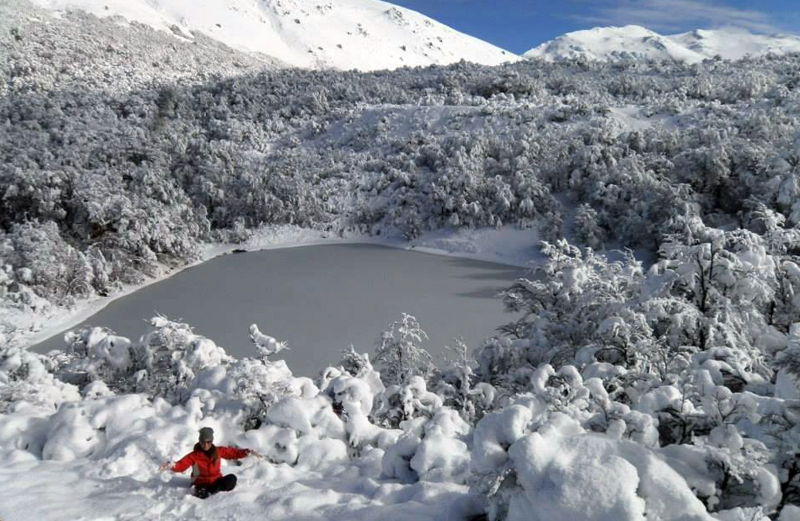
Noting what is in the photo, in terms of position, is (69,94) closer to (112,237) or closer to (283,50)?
(112,237)

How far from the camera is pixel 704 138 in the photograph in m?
21.4

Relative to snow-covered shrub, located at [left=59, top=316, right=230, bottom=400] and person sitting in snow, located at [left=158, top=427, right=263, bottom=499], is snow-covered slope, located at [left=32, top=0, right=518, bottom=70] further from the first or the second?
person sitting in snow, located at [left=158, top=427, right=263, bottom=499]

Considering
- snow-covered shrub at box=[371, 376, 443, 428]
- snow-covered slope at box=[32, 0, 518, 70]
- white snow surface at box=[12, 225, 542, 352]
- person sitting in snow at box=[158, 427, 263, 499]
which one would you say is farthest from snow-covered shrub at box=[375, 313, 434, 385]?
snow-covered slope at box=[32, 0, 518, 70]

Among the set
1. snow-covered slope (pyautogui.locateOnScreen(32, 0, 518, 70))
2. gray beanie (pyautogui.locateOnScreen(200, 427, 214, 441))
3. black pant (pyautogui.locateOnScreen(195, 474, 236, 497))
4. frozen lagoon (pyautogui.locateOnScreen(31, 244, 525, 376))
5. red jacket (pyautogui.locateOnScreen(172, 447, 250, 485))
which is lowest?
frozen lagoon (pyautogui.locateOnScreen(31, 244, 525, 376))

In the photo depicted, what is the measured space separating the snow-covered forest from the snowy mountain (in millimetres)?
64886

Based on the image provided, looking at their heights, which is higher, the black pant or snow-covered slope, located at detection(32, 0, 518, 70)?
snow-covered slope, located at detection(32, 0, 518, 70)

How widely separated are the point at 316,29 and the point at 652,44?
70.4 metres


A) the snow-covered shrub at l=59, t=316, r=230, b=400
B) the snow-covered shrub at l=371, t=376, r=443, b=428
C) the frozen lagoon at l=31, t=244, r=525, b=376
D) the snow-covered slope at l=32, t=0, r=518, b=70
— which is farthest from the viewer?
the snow-covered slope at l=32, t=0, r=518, b=70

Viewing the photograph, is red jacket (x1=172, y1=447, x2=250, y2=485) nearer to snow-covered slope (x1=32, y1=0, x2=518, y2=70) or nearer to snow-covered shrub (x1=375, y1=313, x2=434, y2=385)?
snow-covered shrub (x1=375, y1=313, x2=434, y2=385)

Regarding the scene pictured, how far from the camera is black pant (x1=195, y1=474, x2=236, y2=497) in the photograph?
14.6 feet

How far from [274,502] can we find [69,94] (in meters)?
36.9

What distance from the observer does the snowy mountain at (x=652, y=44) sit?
306ft

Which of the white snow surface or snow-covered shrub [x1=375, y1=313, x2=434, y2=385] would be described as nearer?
snow-covered shrub [x1=375, y1=313, x2=434, y2=385]

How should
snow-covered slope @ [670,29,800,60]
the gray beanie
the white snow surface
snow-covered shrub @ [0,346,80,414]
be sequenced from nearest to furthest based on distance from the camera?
the gray beanie → snow-covered shrub @ [0,346,80,414] → the white snow surface → snow-covered slope @ [670,29,800,60]
